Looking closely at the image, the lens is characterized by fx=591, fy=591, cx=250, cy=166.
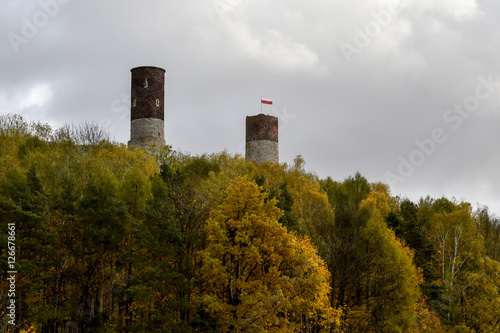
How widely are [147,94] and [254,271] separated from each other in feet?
133

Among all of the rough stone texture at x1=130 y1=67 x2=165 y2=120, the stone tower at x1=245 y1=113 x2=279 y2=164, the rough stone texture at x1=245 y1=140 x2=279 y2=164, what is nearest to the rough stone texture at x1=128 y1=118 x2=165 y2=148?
the rough stone texture at x1=130 y1=67 x2=165 y2=120

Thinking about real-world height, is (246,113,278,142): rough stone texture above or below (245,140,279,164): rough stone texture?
above

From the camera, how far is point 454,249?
173 ft

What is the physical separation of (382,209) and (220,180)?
2806cm

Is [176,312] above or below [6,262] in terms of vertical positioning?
below

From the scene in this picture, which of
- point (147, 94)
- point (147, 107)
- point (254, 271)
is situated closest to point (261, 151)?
point (147, 107)

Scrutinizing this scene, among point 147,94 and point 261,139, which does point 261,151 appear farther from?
point 147,94

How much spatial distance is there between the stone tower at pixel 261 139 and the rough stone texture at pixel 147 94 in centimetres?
1518

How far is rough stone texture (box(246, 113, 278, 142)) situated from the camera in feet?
259

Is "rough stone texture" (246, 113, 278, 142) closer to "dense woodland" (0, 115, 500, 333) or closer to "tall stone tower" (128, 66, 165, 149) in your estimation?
"tall stone tower" (128, 66, 165, 149)

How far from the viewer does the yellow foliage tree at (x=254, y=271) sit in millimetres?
28531

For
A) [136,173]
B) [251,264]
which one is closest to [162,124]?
[136,173]

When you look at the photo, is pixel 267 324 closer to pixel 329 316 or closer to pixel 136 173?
pixel 329 316

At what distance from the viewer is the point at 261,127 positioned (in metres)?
78.9
